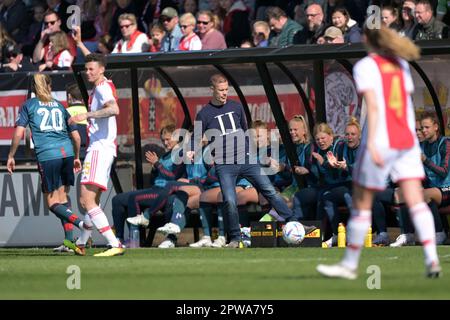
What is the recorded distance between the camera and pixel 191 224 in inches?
707

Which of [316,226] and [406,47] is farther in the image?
[316,226]

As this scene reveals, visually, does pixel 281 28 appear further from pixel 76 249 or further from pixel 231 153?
pixel 76 249

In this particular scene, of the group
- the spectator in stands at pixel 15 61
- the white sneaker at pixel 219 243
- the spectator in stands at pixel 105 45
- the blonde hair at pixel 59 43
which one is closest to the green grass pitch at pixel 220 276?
the white sneaker at pixel 219 243

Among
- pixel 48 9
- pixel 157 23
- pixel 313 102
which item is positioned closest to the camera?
pixel 313 102

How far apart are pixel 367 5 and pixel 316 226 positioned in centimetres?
482

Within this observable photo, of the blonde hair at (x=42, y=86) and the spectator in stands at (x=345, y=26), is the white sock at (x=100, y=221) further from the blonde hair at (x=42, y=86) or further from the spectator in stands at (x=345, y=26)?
the spectator in stands at (x=345, y=26)

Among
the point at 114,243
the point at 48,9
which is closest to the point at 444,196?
the point at 114,243

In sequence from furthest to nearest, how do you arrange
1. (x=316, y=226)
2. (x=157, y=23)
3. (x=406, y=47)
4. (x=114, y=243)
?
(x=157, y=23)
(x=316, y=226)
(x=114, y=243)
(x=406, y=47)

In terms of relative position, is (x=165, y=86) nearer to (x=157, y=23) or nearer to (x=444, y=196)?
(x=157, y=23)

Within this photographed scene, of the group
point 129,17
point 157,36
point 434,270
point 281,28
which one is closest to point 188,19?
point 157,36

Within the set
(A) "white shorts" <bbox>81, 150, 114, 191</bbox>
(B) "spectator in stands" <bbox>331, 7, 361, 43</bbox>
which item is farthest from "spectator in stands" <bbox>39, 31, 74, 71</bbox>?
(A) "white shorts" <bbox>81, 150, 114, 191</bbox>

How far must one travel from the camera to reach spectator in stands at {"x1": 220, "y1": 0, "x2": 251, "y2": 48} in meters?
20.7

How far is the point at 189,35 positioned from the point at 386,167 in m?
10.2
